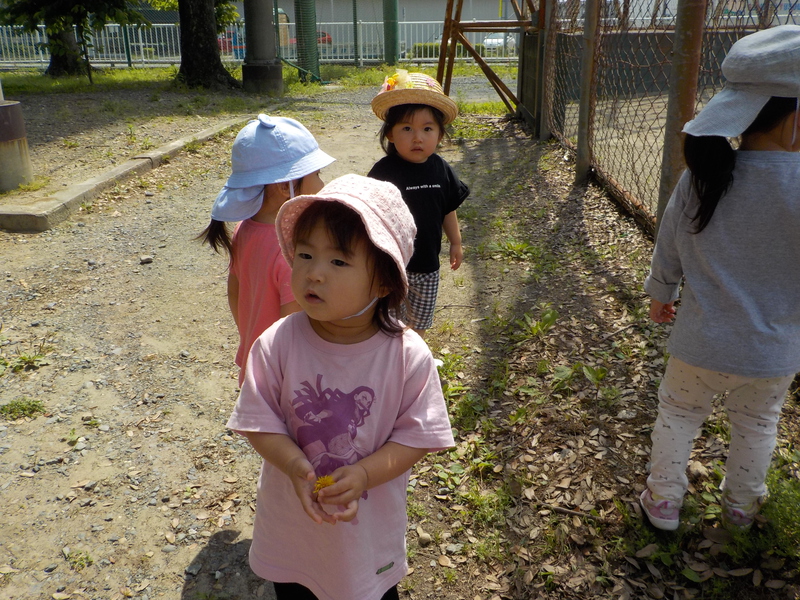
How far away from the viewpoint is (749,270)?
1.98 metres

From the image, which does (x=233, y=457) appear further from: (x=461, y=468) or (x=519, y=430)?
(x=519, y=430)

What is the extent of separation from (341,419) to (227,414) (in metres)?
1.88

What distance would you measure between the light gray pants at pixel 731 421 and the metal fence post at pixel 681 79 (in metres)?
1.55

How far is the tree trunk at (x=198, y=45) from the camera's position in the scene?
1310cm

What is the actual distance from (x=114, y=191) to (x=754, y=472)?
5.92m

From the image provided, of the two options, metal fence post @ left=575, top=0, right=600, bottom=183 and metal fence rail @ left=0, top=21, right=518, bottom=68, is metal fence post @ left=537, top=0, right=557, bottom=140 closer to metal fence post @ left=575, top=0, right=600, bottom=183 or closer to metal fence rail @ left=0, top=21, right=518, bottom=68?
metal fence post @ left=575, top=0, right=600, bottom=183

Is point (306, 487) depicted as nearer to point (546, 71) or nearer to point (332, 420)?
point (332, 420)

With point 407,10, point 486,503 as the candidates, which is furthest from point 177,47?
point 486,503

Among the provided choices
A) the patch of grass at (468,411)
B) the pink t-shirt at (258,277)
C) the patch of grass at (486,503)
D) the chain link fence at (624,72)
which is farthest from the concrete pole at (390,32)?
the pink t-shirt at (258,277)

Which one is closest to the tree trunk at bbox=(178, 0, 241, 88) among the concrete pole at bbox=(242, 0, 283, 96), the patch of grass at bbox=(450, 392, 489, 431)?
the concrete pole at bbox=(242, 0, 283, 96)

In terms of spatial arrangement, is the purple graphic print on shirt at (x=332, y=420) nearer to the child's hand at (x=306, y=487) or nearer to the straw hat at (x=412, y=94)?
the child's hand at (x=306, y=487)

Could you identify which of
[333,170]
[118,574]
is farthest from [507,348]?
[333,170]

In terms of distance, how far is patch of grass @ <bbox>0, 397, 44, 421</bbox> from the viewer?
3229mm

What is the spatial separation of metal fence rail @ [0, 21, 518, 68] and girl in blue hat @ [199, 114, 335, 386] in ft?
64.7
